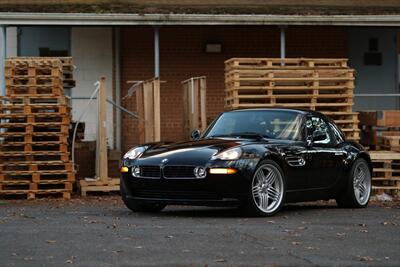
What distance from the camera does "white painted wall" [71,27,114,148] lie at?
20.4 metres

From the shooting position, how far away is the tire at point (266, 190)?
10523mm

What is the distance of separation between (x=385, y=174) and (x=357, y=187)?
3532 millimetres

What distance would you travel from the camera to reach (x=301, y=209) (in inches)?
484

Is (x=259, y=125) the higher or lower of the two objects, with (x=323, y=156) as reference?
higher

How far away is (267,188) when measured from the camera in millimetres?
10734

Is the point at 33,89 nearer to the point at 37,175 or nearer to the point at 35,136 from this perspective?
the point at 35,136

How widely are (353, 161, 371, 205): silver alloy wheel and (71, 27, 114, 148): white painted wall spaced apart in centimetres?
873

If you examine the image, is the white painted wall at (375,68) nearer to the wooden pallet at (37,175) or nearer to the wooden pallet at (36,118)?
the wooden pallet at (36,118)

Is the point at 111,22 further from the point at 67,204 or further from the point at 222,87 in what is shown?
the point at 67,204

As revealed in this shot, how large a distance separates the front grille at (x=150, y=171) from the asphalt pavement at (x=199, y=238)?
19.5 inches

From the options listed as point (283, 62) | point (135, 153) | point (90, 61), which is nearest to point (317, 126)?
point (135, 153)

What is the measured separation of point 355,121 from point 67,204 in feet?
17.2

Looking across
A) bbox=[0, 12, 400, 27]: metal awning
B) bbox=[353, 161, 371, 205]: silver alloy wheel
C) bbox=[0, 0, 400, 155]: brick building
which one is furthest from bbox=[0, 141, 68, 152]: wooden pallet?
bbox=[353, 161, 371, 205]: silver alloy wheel

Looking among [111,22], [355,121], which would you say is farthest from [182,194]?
[111,22]
